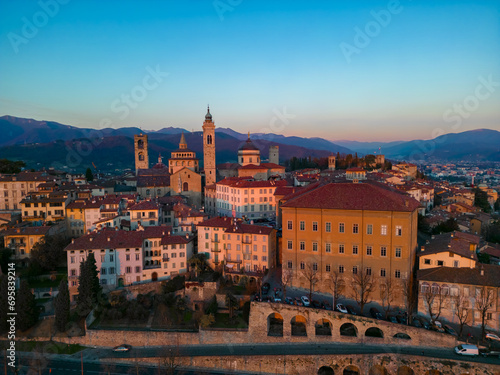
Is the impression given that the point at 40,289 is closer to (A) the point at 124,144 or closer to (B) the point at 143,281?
(B) the point at 143,281

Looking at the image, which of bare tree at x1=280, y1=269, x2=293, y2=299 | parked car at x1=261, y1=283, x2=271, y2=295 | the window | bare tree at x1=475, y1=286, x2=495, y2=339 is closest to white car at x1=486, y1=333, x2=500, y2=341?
bare tree at x1=475, y1=286, x2=495, y2=339

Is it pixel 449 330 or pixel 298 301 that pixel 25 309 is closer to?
pixel 298 301

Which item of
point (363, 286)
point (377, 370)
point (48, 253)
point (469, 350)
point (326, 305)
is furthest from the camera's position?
point (48, 253)

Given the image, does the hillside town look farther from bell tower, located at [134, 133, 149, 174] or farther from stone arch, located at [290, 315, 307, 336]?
bell tower, located at [134, 133, 149, 174]

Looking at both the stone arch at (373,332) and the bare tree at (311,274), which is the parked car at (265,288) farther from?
the stone arch at (373,332)

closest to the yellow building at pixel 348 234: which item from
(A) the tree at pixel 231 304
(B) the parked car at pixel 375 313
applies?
(B) the parked car at pixel 375 313

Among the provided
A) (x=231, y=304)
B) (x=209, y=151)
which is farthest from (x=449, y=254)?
(x=209, y=151)
